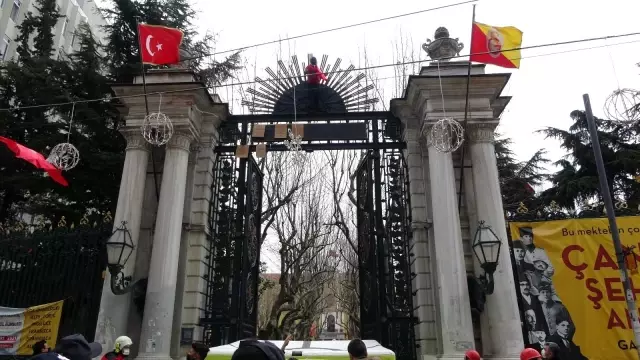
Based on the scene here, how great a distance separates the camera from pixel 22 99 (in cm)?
1698

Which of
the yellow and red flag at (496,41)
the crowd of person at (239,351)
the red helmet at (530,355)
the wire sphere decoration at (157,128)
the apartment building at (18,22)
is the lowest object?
the red helmet at (530,355)

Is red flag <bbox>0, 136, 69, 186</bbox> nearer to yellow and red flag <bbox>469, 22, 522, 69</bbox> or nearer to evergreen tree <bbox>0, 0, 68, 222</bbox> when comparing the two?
evergreen tree <bbox>0, 0, 68, 222</bbox>

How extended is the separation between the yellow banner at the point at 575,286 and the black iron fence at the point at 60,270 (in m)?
9.22

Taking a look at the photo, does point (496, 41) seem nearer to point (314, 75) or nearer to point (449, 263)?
point (314, 75)

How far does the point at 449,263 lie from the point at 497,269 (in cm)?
99

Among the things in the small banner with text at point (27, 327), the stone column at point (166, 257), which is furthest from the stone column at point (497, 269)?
Result: the small banner with text at point (27, 327)

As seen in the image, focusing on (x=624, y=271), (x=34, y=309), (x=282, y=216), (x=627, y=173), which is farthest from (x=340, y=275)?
(x=624, y=271)

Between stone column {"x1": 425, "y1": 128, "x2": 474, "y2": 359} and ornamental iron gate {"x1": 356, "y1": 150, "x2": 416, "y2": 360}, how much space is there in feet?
3.76

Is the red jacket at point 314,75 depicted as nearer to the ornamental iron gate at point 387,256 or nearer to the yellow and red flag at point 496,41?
the ornamental iron gate at point 387,256

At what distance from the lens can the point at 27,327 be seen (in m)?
10.2

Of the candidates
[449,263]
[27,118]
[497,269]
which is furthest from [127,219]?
[27,118]

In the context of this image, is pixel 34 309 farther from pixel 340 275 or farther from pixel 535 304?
pixel 340 275

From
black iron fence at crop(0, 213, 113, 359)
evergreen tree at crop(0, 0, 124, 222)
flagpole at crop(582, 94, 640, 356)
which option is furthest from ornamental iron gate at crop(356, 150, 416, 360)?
evergreen tree at crop(0, 0, 124, 222)

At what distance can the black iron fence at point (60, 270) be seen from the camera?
33.3 ft
